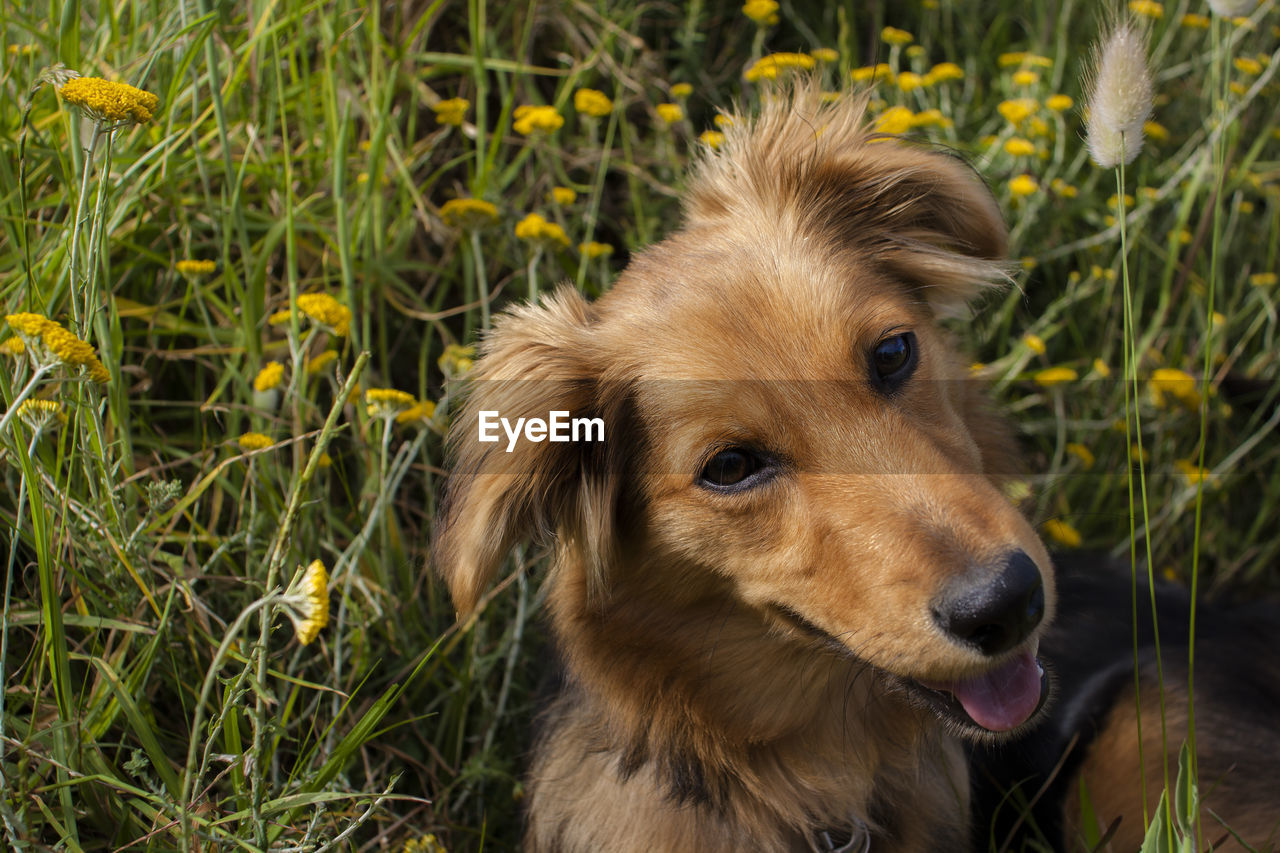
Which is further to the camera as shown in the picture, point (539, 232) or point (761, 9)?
point (761, 9)

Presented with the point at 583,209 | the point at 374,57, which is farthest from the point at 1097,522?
the point at 374,57

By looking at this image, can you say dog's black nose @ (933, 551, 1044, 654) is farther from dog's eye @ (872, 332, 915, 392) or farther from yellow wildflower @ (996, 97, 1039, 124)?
yellow wildflower @ (996, 97, 1039, 124)

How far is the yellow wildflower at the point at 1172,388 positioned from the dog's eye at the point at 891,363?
1553 millimetres

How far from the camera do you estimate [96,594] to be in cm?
222

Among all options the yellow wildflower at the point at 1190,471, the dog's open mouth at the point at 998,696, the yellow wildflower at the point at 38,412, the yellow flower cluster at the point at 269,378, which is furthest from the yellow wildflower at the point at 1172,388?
the yellow wildflower at the point at 38,412

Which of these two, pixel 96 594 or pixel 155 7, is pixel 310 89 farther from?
pixel 96 594

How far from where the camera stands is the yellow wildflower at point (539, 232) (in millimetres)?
2678

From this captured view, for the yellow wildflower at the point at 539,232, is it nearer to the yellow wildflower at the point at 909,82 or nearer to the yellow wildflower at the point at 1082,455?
the yellow wildflower at the point at 909,82

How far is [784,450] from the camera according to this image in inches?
72.8

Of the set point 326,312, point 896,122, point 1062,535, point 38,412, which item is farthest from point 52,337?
point 1062,535

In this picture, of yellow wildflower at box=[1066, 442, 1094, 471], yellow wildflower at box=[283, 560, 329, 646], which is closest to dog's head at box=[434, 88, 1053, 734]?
yellow wildflower at box=[283, 560, 329, 646]

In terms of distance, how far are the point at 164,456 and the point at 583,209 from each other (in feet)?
5.59

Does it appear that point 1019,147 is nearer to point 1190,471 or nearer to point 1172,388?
point 1172,388

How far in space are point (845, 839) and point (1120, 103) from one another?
1600 mm
